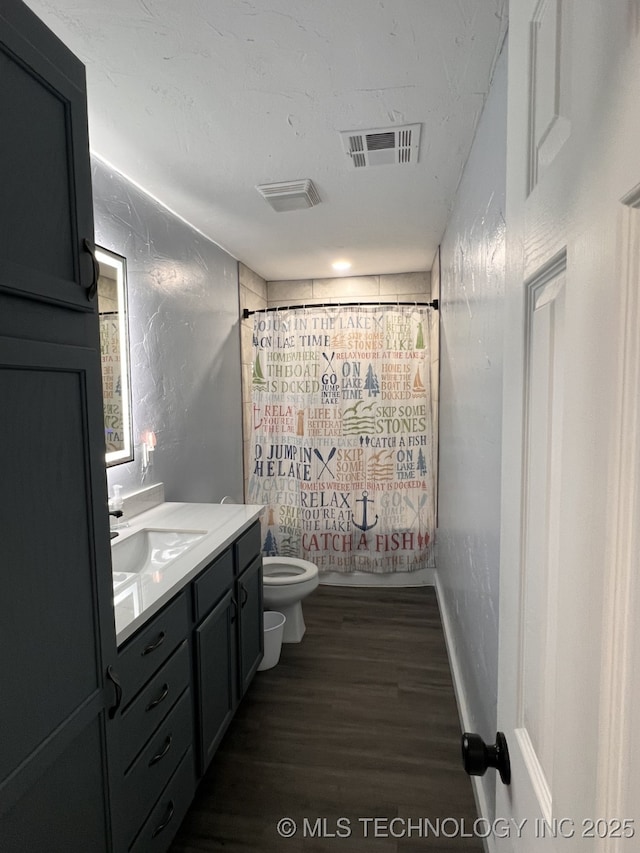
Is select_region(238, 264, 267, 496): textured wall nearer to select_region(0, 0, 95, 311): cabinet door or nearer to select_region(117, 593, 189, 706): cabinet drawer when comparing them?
select_region(117, 593, 189, 706): cabinet drawer

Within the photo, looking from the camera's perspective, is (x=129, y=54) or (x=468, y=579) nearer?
(x=129, y=54)

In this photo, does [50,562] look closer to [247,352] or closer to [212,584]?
[212,584]

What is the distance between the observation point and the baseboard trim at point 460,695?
146 centimetres

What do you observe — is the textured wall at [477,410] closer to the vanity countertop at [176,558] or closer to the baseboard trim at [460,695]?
the baseboard trim at [460,695]

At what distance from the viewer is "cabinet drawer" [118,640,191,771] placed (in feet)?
3.74

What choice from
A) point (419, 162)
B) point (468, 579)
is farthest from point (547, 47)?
point (468, 579)

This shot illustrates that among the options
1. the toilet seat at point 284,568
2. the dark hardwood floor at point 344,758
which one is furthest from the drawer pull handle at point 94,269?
the toilet seat at point 284,568

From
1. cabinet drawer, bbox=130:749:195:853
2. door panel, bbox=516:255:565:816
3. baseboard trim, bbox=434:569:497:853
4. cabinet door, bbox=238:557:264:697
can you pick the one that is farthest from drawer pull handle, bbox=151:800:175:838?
door panel, bbox=516:255:565:816

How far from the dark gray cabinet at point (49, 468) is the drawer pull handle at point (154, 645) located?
9.7 inches

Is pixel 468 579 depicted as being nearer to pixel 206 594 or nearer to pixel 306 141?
pixel 206 594

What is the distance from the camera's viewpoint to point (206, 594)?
1621 mm

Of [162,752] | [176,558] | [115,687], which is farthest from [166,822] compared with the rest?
[176,558]

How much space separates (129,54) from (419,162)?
1.10m

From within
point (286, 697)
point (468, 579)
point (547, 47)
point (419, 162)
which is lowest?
point (286, 697)
